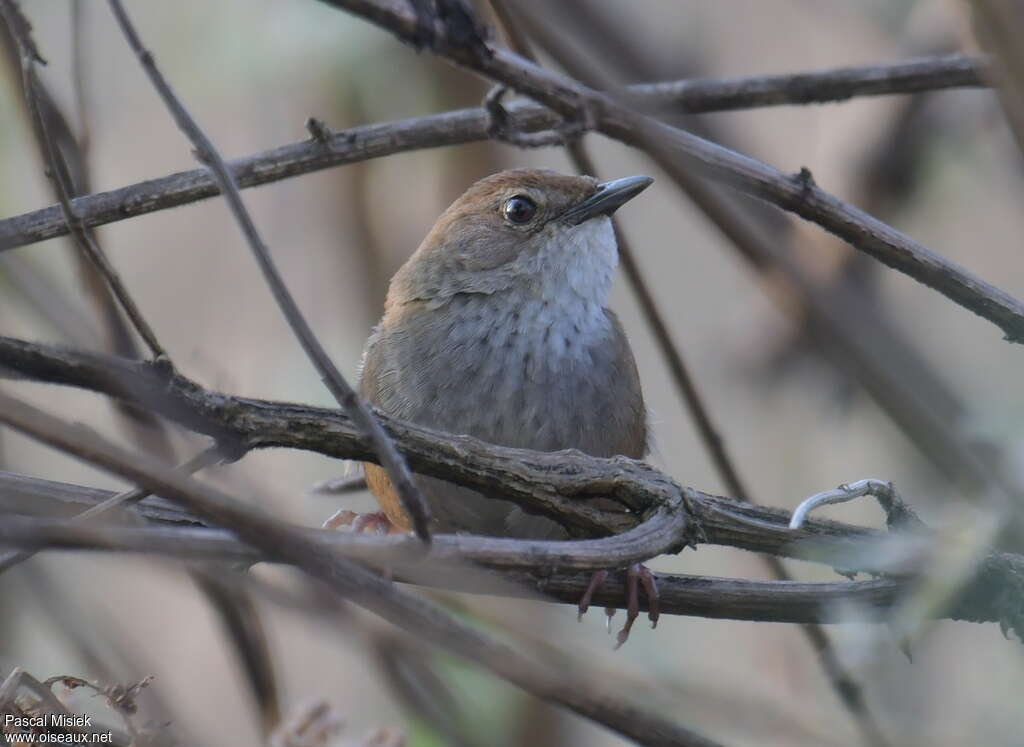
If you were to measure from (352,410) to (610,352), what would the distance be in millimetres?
2268

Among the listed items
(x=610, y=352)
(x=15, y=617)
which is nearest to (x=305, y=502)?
(x=15, y=617)

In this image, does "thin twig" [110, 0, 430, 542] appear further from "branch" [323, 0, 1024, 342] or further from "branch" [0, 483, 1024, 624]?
"branch" [323, 0, 1024, 342]

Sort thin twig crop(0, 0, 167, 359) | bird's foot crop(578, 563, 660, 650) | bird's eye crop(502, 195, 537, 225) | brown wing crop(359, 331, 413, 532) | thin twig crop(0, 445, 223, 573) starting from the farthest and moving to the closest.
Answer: bird's eye crop(502, 195, 537, 225) → brown wing crop(359, 331, 413, 532) → bird's foot crop(578, 563, 660, 650) → thin twig crop(0, 0, 167, 359) → thin twig crop(0, 445, 223, 573)

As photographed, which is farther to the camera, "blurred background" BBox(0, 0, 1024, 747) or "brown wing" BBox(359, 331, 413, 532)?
"blurred background" BBox(0, 0, 1024, 747)

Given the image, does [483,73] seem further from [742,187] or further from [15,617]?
[15,617]

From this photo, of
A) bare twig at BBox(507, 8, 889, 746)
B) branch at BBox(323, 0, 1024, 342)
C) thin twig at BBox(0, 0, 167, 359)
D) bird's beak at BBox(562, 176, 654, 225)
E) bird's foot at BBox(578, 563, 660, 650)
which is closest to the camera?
thin twig at BBox(0, 0, 167, 359)

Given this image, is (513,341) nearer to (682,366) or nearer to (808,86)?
(682,366)

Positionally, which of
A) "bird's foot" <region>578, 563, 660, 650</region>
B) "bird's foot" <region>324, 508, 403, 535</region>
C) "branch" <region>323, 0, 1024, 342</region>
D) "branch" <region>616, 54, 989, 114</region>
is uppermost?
"branch" <region>616, 54, 989, 114</region>

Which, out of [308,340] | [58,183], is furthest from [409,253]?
[308,340]

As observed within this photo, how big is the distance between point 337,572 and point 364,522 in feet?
9.77

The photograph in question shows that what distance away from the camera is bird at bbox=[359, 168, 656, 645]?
13.8 feet

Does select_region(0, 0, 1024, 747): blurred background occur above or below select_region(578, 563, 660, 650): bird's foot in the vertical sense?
above

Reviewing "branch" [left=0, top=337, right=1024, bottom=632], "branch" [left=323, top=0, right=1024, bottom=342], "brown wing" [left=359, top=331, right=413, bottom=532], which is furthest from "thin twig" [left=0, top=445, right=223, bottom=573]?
"brown wing" [left=359, top=331, right=413, bottom=532]

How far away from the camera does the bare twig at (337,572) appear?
5.94 feet
